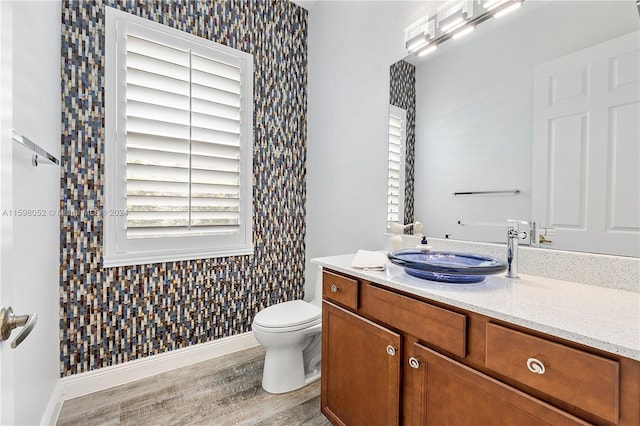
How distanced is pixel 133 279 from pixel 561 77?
2.63 m

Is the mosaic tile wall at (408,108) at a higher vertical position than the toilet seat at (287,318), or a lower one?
higher

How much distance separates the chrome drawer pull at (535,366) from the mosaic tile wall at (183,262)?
2056mm

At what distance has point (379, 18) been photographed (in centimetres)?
203

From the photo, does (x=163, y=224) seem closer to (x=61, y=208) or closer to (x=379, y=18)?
(x=61, y=208)

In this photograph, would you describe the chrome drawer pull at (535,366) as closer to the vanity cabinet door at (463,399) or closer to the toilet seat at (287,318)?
the vanity cabinet door at (463,399)

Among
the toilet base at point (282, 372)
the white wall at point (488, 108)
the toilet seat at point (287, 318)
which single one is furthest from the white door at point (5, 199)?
the white wall at point (488, 108)

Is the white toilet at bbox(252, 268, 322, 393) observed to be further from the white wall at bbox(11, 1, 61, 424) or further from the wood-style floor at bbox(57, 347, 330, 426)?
the white wall at bbox(11, 1, 61, 424)

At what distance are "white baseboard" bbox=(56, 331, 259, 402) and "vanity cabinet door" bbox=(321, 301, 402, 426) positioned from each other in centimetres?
110

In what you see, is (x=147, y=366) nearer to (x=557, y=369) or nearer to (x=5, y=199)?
(x=5, y=199)

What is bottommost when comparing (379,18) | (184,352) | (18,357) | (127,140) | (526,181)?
(184,352)

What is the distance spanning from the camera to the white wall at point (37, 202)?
45.8 inches

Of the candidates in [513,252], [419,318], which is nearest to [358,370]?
[419,318]

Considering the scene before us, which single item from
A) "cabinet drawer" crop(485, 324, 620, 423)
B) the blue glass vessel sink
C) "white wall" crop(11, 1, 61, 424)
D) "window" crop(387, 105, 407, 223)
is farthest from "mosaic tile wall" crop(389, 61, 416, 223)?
"white wall" crop(11, 1, 61, 424)

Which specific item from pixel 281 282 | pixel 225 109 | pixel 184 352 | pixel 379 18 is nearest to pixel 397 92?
pixel 379 18
